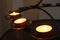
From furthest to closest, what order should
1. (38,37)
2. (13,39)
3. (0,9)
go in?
1. (0,9)
2. (13,39)
3. (38,37)

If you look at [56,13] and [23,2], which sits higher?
[23,2]

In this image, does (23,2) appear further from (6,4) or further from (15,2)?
(6,4)

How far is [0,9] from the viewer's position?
1882 millimetres

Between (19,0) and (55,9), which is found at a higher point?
(19,0)

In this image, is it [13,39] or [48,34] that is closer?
[48,34]

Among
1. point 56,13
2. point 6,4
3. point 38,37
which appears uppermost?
point 38,37

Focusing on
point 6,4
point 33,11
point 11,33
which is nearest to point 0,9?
point 6,4

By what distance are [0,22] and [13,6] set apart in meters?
0.26

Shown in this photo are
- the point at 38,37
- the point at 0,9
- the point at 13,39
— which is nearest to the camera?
the point at 38,37

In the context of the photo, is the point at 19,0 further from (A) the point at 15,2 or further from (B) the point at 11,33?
(B) the point at 11,33

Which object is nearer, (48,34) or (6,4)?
(48,34)

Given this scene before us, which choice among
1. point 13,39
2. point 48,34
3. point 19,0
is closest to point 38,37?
point 48,34

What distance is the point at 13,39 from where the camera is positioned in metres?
1.22

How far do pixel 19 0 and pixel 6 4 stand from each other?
173mm
